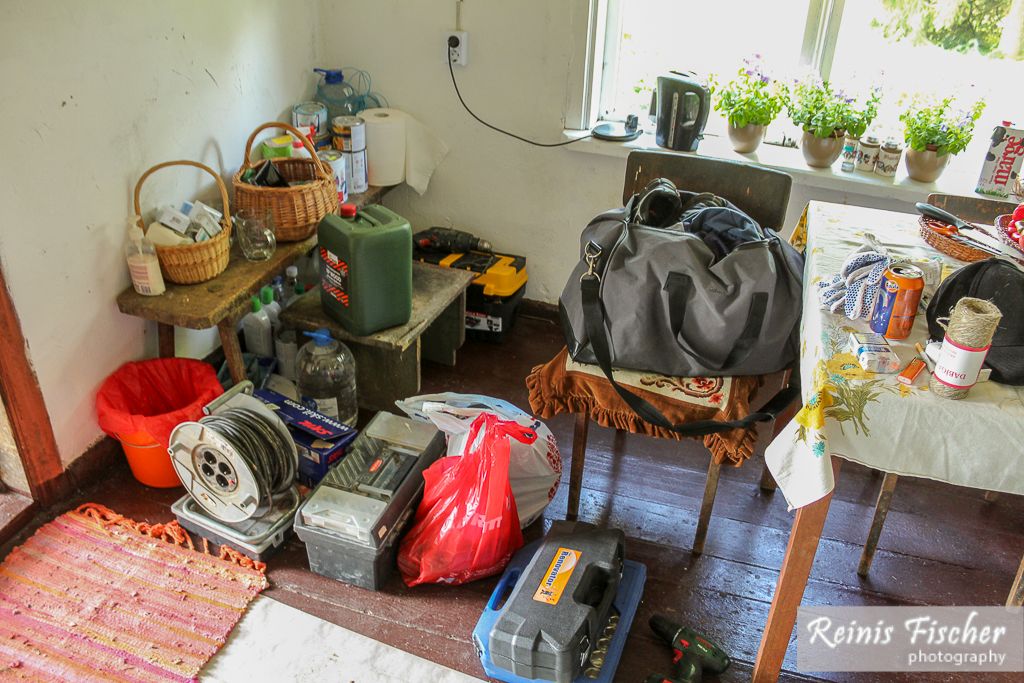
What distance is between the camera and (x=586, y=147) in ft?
9.04

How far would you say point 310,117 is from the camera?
2.76 meters

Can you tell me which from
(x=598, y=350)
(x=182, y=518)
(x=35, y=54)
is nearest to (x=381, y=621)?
(x=182, y=518)

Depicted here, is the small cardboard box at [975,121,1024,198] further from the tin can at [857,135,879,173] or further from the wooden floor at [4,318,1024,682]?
the wooden floor at [4,318,1024,682]

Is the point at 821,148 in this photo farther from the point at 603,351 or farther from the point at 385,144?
Result: the point at 385,144

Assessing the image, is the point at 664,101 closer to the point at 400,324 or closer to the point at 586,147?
the point at 586,147

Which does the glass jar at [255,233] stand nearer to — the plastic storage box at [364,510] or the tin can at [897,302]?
the plastic storage box at [364,510]

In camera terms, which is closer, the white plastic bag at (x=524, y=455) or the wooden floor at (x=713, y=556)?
the wooden floor at (x=713, y=556)

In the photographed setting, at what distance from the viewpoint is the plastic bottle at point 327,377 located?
7.97ft

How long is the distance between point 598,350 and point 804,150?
121 cm

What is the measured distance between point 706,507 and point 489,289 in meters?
1.14

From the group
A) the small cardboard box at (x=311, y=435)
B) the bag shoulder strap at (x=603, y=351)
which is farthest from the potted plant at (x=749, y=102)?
the small cardboard box at (x=311, y=435)

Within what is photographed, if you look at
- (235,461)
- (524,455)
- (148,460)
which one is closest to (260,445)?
(235,461)

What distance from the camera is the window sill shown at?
2.49 metres

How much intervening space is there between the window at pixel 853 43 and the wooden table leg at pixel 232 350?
1461mm
